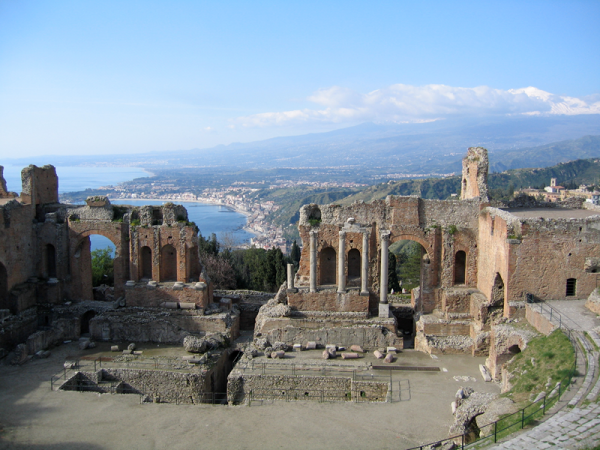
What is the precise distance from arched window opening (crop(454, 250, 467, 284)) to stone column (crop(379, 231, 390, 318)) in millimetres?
3779

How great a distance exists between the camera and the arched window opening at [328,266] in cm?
2462

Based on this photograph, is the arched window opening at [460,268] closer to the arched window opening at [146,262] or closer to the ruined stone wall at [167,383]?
the ruined stone wall at [167,383]

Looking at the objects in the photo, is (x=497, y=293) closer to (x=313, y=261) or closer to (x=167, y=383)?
(x=313, y=261)

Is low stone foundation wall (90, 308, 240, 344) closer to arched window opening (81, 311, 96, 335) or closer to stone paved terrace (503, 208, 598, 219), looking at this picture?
arched window opening (81, 311, 96, 335)

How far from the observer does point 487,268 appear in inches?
858

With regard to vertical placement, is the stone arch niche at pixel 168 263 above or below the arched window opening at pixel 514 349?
above

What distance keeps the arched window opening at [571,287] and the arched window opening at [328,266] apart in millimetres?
10009

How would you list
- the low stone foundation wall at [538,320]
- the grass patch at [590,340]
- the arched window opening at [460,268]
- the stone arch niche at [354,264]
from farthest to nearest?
the stone arch niche at [354,264]
the arched window opening at [460,268]
the low stone foundation wall at [538,320]
the grass patch at [590,340]

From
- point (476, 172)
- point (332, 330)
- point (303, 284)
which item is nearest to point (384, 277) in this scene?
point (332, 330)

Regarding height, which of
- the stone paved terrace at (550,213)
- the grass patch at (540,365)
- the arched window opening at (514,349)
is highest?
the stone paved terrace at (550,213)

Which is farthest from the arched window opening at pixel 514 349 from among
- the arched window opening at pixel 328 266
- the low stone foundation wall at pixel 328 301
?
the arched window opening at pixel 328 266

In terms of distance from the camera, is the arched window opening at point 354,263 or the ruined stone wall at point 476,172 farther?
the arched window opening at point 354,263

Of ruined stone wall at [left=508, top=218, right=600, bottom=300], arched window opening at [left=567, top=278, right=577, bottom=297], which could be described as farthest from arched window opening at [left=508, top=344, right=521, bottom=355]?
arched window opening at [left=567, top=278, right=577, bottom=297]

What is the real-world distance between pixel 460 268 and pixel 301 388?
33.4ft
